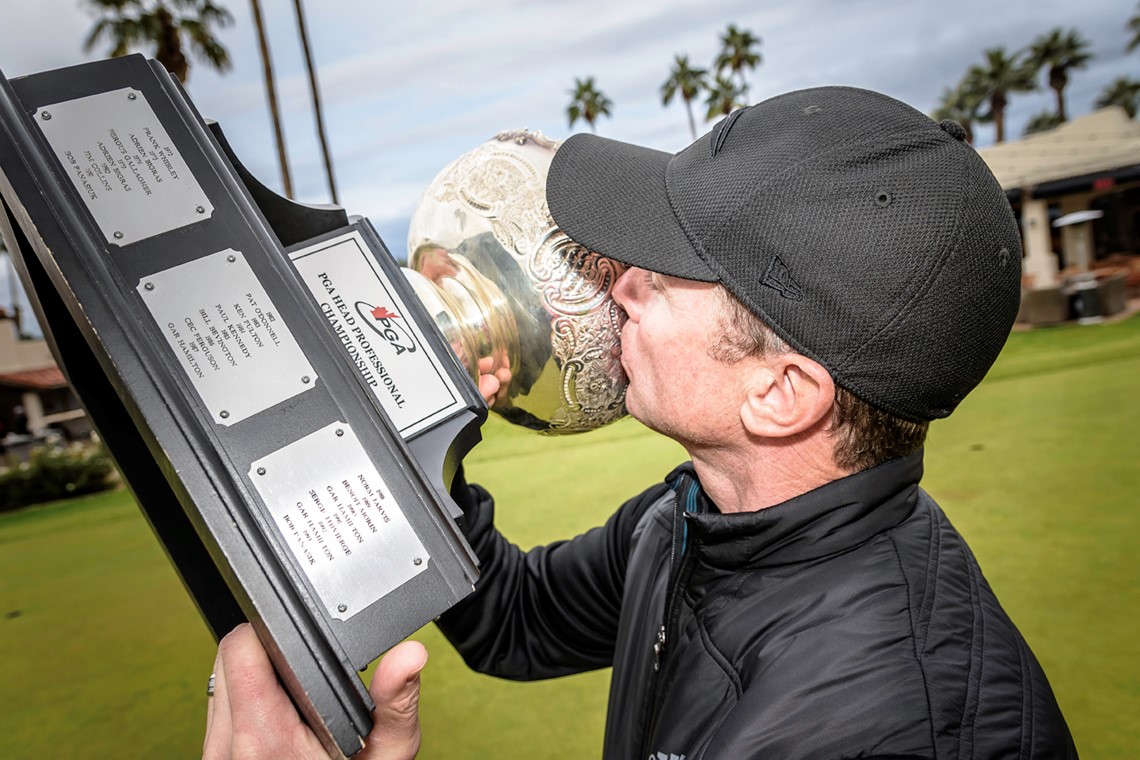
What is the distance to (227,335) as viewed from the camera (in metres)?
0.73

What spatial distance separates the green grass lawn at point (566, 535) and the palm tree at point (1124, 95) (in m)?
37.7

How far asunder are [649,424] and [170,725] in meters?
2.82

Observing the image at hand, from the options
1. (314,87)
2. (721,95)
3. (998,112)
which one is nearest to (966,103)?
(998,112)

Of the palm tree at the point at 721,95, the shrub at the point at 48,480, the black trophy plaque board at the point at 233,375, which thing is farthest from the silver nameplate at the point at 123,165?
the palm tree at the point at 721,95

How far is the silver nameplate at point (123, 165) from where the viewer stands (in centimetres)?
72

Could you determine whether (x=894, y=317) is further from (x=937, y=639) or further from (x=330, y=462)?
(x=330, y=462)

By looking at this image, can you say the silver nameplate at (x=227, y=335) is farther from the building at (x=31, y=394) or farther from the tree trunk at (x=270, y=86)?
the building at (x=31, y=394)

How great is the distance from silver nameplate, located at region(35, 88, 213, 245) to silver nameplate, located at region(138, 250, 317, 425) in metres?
0.05

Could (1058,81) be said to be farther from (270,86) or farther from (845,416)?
(845,416)

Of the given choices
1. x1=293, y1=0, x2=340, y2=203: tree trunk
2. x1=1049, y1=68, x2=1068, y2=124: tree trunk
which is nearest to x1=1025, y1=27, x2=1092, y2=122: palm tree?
x1=1049, y1=68, x2=1068, y2=124: tree trunk

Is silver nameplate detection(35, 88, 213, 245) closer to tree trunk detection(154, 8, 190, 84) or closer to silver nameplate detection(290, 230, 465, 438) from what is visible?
silver nameplate detection(290, 230, 465, 438)

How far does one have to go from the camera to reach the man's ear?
93 cm

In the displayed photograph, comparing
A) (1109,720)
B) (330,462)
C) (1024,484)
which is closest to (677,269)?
(330,462)

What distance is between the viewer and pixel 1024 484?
3.82m
